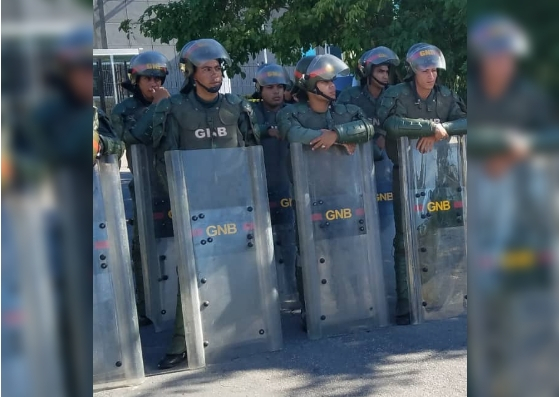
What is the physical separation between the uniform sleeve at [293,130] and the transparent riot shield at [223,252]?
360mm

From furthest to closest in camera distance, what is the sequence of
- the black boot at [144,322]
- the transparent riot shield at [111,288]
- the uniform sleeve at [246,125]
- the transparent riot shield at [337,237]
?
the black boot at [144,322], the transparent riot shield at [337,237], the uniform sleeve at [246,125], the transparent riot shield at [111,288]

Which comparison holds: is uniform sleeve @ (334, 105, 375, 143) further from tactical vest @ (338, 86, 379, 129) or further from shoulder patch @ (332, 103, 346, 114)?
tactical vest @ (338, 86, 379, 129)

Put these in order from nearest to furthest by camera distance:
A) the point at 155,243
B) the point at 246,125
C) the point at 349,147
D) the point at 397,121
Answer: the point at 246,125 → the point at 349,147 → the point at 397,121 → the point at 155,243

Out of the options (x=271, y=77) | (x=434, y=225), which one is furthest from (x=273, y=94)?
(x=434, y=225)

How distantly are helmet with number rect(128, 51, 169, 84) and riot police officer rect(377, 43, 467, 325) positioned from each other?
2.05 meters

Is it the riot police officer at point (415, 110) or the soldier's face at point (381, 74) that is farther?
the soldier's face at point (381, 74)

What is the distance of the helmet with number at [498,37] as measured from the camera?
3.54 feet

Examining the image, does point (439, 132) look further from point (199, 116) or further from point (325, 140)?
point (199, 116)

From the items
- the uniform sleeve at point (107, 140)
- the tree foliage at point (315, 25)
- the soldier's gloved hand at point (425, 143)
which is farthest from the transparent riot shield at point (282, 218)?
the tree foliage at point (315, 25)

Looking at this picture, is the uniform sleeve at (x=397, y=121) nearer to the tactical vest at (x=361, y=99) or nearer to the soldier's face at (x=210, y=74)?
the tactical vest at (x=361, y=99)

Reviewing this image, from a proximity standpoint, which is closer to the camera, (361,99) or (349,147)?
(349,147)

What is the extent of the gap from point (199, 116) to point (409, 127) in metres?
1.64

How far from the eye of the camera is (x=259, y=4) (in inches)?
443

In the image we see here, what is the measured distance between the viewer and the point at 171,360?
4824mm
